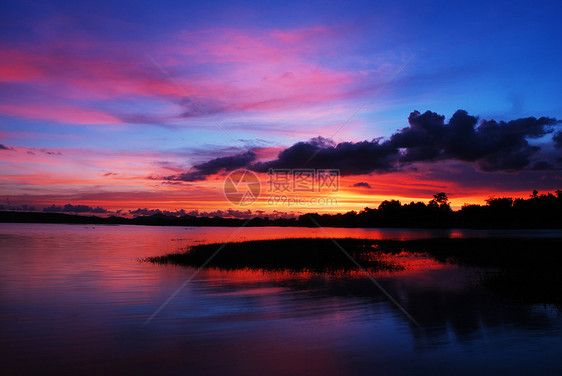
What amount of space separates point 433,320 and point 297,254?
24117 millimetres

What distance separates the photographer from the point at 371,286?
932 inches

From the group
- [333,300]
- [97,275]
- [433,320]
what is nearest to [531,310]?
[433,320]

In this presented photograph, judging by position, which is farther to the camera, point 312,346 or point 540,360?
point 312,346

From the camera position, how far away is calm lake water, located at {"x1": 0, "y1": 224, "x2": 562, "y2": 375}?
1110 centimetres

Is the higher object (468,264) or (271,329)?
(271,329)

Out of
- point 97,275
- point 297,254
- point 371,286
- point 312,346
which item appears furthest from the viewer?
point 297,254

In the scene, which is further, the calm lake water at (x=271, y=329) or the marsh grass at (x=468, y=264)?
the marsh grass at (x=468, y=264)

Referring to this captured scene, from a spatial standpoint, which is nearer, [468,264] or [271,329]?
[271,329]

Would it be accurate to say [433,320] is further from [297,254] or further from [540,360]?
[297,254]

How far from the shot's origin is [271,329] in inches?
570

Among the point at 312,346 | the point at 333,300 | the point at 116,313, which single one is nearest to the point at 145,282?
the point at 116,313

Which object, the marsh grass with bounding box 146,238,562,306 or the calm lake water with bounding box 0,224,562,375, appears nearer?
the calm lake water with bounding box 0,224,562,375

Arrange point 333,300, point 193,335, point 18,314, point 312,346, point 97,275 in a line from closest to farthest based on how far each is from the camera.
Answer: point 312,346, point 193,335, point 18,314, point 333,300, point 97,275

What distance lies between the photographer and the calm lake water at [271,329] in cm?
1110
